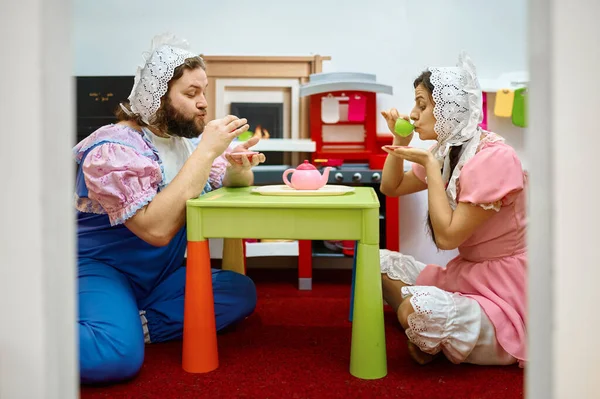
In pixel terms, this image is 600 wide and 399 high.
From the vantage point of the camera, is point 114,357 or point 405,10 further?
point 405,10

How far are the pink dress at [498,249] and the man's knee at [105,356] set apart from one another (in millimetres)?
802

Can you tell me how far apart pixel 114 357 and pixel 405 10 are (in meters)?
2.33

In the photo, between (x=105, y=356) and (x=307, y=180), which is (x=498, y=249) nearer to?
(x=307, y=180)

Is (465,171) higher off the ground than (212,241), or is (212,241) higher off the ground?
(465,171)

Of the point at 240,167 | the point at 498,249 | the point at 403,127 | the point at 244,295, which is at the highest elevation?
the point at 403,127

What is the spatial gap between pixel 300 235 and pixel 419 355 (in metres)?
0.52

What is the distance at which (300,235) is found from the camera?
146 cm
